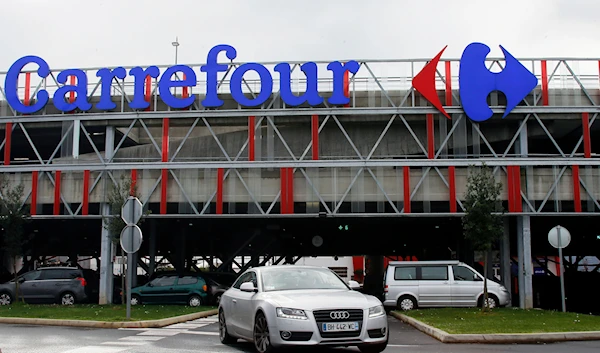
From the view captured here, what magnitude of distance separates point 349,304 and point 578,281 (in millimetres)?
28111

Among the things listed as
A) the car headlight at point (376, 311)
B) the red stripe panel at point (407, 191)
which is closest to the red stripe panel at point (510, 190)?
the red stripe panel at point (407, 191)

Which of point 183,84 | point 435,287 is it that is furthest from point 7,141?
point 435,287

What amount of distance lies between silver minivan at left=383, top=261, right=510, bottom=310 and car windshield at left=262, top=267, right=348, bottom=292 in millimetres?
12170

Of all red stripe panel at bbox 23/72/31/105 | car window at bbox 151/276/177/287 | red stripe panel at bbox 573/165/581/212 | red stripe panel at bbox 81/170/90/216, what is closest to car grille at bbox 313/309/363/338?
car window at bbox 151/276/177/287

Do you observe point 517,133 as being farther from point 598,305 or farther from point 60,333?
point 60,333

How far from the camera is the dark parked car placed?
88.5 ft

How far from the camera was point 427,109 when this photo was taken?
92.7 feet

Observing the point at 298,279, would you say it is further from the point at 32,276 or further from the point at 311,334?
the point at 32,276

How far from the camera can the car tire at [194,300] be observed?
87.2 ft

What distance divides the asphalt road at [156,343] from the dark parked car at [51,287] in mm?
11448

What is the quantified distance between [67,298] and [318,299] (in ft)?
64.8

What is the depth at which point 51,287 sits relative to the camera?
27.0 meters

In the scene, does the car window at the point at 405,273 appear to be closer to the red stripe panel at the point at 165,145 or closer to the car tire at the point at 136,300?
the car tire at the point at 136,300

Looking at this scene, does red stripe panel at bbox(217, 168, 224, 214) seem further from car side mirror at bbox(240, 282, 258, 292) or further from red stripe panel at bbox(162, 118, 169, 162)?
car side mirror at bbox(240, 282, 258, 292)
